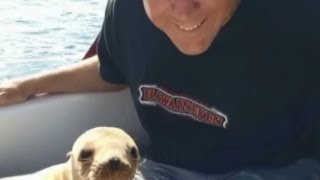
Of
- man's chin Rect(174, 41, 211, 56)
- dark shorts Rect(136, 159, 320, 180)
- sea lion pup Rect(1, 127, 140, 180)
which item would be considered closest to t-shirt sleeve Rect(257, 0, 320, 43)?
man's chin Rect(174, 41, 211, 56)

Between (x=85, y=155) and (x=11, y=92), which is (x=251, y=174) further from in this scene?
(x=11, y=92)

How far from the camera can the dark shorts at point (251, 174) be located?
71.2 inches

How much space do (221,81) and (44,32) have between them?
9.89 feet

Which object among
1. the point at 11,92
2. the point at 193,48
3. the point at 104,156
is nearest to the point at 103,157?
the point at 104,156

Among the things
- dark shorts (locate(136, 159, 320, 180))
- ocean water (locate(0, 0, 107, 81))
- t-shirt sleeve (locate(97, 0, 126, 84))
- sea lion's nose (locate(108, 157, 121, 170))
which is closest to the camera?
sea lion's nose (locate(108, 157, 121, 170))

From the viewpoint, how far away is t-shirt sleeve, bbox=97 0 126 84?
2.01 meters

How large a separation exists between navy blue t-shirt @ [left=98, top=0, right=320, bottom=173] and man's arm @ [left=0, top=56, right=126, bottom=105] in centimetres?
13

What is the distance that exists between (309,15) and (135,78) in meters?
0.48

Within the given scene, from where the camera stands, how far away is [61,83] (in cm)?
213

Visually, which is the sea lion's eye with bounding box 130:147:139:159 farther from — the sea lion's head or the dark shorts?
the dark shorts

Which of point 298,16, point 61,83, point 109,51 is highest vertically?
point 298,16

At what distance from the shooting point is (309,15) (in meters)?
1.70

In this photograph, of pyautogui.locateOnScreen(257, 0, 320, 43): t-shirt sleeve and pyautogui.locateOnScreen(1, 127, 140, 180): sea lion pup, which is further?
pyautogui.locateOnScreen(257, 0, 320, 43): t-shirt sleeve

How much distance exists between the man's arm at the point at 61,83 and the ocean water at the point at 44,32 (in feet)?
5.18
